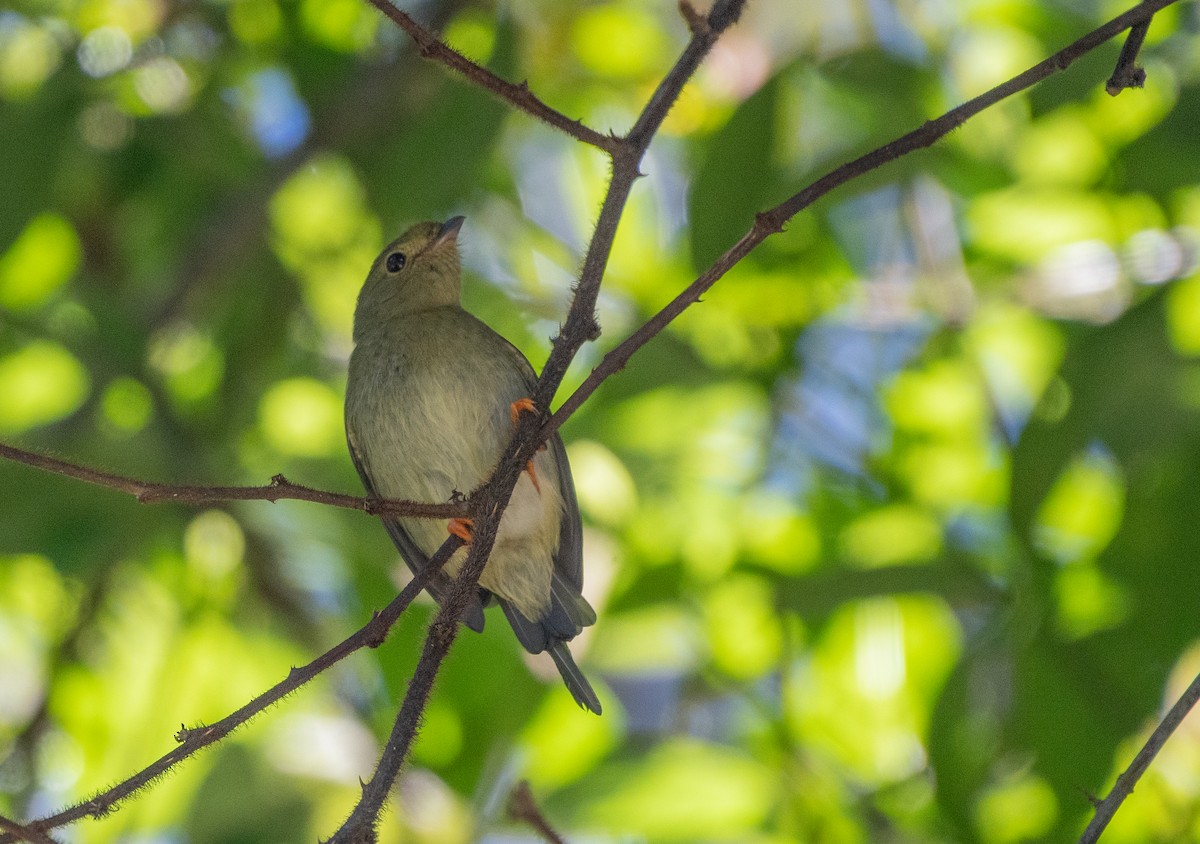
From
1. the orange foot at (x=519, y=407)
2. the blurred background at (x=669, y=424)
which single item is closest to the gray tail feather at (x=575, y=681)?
the blurred background at (x=669, y=424)

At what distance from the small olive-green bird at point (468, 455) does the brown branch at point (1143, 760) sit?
5.12 ft

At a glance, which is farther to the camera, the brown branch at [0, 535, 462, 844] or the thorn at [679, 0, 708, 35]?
the thorn at [679, 0, 708, 35]

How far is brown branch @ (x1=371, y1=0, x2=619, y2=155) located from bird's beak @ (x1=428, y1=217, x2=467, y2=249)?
210cm

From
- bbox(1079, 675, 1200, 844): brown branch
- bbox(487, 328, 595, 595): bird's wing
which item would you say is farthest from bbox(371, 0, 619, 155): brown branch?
bbox(487, 328, 595, 595): bird's wing

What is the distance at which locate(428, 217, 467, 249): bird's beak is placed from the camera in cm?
426

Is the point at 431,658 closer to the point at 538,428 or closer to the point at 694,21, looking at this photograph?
the point at 538,428

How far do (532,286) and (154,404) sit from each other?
1479 millimetres

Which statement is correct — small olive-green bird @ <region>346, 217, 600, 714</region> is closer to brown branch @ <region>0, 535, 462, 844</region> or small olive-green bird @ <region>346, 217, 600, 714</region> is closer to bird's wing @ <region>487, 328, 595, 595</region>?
bird's wing @ <region>487, 328, 595, 595</region>

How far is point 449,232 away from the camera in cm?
425

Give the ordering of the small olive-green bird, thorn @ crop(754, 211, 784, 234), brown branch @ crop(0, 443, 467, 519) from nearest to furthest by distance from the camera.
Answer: brown branch @ crop(0, 443, 467, 519)
thorn @ crop(754, 211, 784, 234)
the small olive-green bird

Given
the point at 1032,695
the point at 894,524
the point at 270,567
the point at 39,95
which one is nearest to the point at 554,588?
the point at 894,524

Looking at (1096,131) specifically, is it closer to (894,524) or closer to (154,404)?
(894,524)

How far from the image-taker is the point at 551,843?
253 cm

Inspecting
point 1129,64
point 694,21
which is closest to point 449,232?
point 694,21
